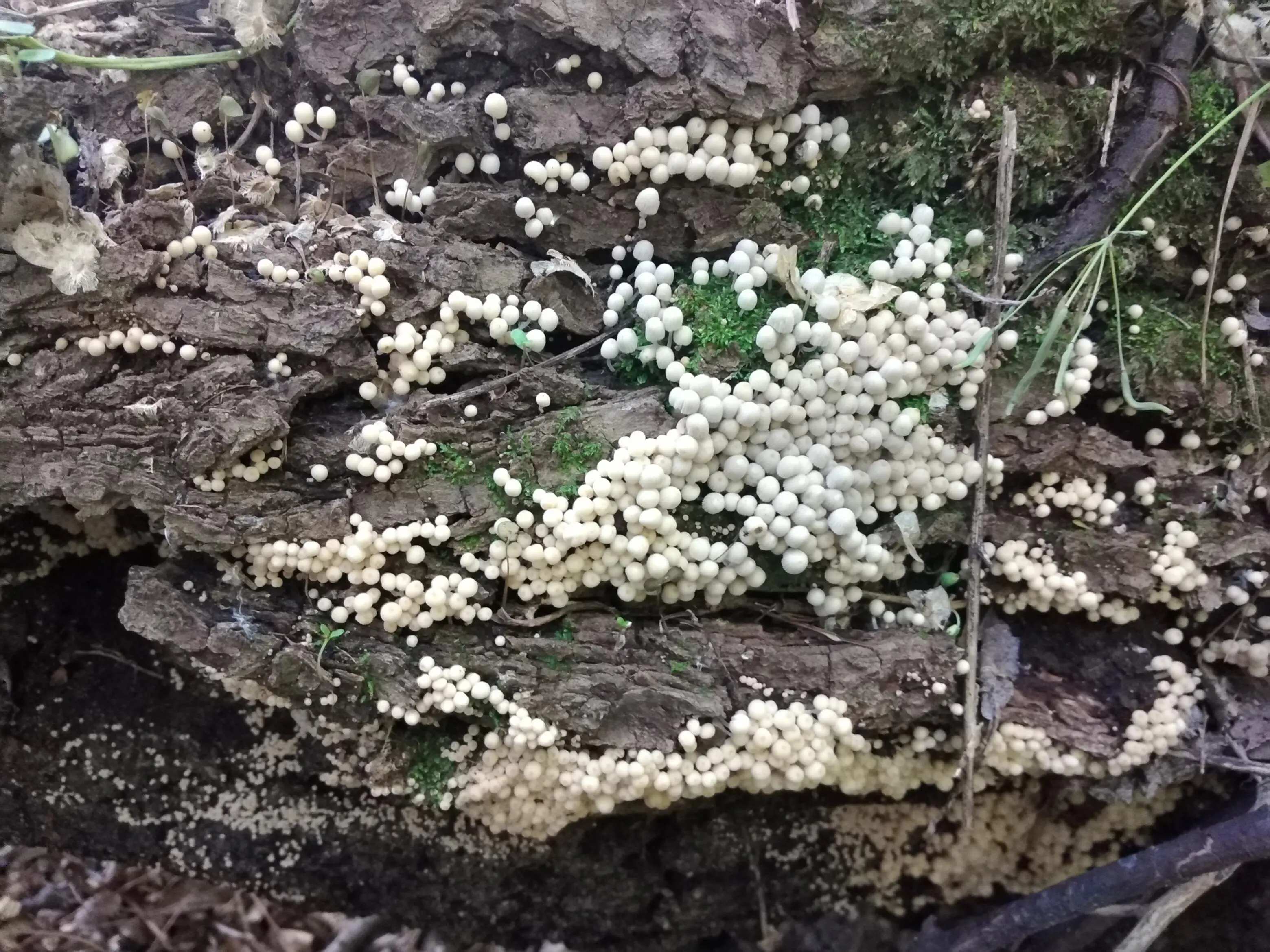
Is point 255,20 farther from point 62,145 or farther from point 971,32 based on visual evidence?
point 971,32

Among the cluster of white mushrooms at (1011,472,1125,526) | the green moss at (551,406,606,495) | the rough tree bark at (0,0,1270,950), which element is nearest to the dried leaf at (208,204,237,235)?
the rough tree bark at (0,0,1270,950)

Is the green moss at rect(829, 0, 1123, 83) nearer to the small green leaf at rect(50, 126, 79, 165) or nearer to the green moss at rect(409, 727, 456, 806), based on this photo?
the small green leaf at rect(50, 126, 79, 165)

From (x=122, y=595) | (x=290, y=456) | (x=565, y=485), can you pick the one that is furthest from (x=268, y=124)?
(x=122, y=595)

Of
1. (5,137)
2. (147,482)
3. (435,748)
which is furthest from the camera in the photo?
(435,748)

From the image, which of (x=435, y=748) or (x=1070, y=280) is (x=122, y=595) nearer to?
(x=435, y=748)

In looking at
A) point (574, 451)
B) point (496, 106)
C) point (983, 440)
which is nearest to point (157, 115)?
point (496, 106)

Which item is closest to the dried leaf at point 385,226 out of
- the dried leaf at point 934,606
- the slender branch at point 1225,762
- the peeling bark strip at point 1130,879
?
the dried leaf at point 934,606
